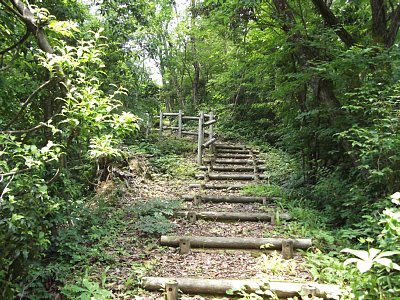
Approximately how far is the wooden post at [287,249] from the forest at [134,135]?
21cm

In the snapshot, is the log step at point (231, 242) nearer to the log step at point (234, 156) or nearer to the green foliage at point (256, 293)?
A: the green foliage at point (256, 293)

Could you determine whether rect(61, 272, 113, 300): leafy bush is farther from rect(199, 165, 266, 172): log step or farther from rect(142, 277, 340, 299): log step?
rect(199, 165, 266, 172): log step

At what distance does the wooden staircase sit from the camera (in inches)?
116

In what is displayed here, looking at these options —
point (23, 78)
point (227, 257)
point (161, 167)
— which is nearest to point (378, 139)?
point (227, 257)

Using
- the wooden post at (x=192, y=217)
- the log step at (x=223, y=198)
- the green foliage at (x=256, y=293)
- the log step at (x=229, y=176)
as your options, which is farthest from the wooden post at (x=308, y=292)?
the log step at (x=229, y=176)

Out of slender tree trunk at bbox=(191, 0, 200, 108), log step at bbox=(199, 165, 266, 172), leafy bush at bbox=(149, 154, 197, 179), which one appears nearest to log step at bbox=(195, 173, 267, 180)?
leafy bush at bbox=(149, 154, 197, 179)

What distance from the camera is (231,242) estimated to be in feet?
13.2

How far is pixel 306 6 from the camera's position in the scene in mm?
6117

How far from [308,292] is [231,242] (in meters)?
1.37

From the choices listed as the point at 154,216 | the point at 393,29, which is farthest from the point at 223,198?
the point at 393,29

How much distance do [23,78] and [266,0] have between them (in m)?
4.58

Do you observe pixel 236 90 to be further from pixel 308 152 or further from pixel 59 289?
pixel 59 289

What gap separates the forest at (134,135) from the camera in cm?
264

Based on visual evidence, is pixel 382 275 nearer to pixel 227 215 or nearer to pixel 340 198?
pixel 340 198
